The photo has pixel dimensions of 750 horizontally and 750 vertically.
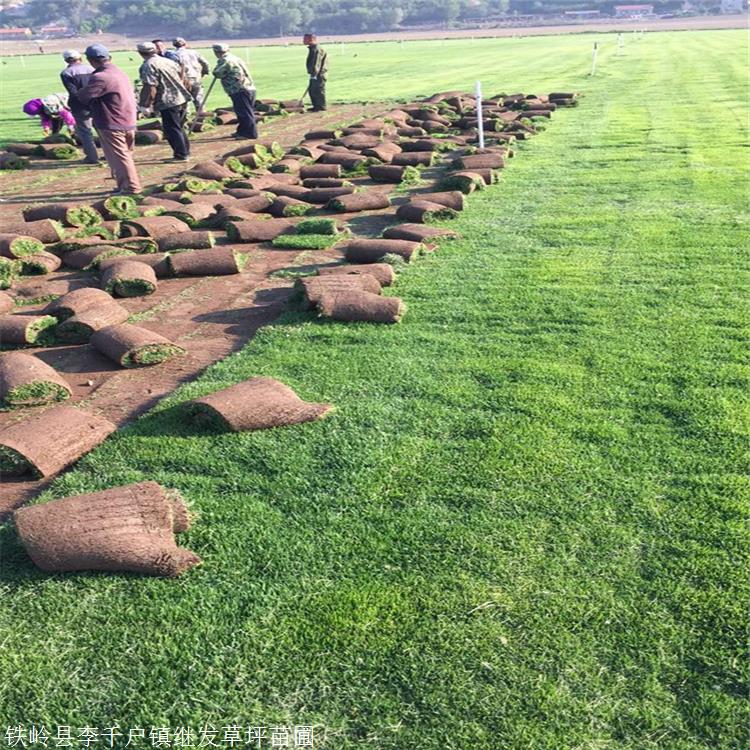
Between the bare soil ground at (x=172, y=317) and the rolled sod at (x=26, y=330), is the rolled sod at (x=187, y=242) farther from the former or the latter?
the rolled sod at (x=26, y=330)

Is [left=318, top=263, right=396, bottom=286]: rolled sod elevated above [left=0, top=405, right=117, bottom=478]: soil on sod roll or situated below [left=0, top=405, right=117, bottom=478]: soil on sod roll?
above

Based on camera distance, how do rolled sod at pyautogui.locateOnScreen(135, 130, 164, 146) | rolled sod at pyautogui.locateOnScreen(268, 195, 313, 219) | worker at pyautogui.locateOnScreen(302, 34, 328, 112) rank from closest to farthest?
rolled sod at pyautogui.locateOnScreen(268, 195, 313, 219) < rolled sod at pyautogui.locateOnScreen(135, 130, 164, 146) < worker at pyautogui.locateOnScreen(302, 34, 328, 112)

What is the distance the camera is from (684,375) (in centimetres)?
538

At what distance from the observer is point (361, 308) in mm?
6617

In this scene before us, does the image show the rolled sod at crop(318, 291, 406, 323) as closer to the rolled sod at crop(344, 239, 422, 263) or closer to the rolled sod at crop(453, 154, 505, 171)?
the rolled sod at crop(344, 239, 422, 263)

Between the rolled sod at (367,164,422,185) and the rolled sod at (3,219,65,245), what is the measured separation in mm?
5577

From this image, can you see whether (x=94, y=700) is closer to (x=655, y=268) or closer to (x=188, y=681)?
(x=188, y=681)

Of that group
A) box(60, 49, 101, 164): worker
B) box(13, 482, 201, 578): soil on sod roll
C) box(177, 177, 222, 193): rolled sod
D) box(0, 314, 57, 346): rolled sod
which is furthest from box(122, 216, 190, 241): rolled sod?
box(13, 482, 201, 578): soil on sod roll

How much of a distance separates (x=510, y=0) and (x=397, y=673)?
683ft

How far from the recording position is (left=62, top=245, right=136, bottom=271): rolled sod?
8648 mm

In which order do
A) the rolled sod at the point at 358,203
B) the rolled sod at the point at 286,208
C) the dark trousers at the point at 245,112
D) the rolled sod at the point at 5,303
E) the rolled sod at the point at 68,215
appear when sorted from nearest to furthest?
the rolled sod at the point at 5,303, the rolled sod at the point at 68,215, the rolled sod at the point at 286,208, the rolled sod at the point at 358,203, the dark trousers at the point at 245,112

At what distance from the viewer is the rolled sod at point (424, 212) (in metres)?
9.95

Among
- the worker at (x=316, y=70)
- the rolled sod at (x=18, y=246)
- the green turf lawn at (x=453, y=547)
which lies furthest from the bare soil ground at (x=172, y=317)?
the worker at (x=316, y=70)

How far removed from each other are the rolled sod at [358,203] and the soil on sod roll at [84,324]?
16.5 ft
